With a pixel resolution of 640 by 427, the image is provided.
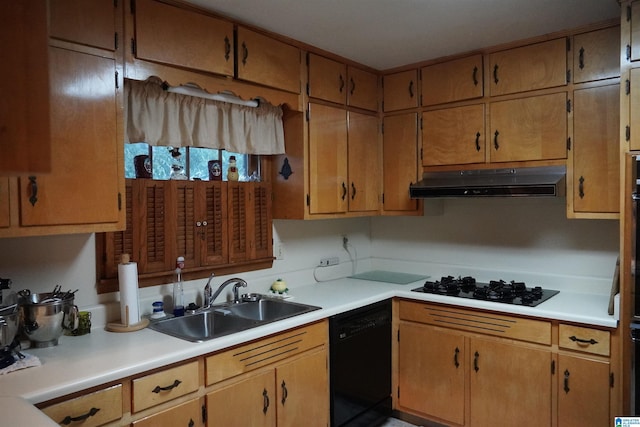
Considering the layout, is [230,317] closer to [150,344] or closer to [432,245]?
[150,344]

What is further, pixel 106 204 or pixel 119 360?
pixel 106 204

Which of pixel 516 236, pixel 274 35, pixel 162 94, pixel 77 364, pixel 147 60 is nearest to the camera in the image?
pixel 77 364

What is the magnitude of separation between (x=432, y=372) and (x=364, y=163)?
1532 mm

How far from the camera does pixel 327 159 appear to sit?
10.2 feet

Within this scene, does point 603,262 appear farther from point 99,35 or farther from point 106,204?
point 99,35

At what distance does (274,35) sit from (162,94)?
765 millimetres

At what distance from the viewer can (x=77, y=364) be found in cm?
174

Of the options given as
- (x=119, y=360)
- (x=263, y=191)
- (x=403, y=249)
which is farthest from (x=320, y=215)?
(x=119, y=360)

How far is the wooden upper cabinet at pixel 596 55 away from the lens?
→ 2.56 meters

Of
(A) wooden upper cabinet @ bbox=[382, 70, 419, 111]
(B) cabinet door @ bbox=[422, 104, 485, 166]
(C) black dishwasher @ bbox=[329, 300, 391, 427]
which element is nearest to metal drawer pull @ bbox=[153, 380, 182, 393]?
(C) black dishwasher @ bbox=[329, 300, 391, 427]

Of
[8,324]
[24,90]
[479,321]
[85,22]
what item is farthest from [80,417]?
[479,321]

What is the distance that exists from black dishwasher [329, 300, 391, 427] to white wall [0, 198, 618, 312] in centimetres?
66

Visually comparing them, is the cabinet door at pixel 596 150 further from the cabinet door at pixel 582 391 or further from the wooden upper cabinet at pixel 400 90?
the wooden upper cabinet at pixel 400 90

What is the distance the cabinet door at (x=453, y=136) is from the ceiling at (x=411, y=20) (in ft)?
1.40
